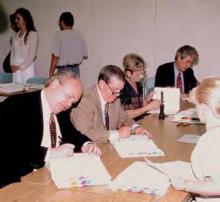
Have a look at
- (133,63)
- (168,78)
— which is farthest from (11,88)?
(168,78)

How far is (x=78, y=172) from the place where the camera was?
2062 millimetres

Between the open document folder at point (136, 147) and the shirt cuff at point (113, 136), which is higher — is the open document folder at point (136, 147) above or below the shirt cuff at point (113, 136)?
below

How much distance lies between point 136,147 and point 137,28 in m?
4.24

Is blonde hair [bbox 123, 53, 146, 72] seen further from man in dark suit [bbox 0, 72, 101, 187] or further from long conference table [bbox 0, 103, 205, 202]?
long conference table [bbox 0, 103, 205, 202]

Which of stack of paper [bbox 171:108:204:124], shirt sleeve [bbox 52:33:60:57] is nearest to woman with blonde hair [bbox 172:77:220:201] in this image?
stack of paper [bbox 171:108:204:124]

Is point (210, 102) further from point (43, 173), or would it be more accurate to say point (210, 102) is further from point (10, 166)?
point (10, 166)

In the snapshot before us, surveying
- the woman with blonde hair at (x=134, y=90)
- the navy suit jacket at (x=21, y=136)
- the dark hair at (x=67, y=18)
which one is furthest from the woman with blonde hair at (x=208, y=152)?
the dark hair at (x=67, y=18)

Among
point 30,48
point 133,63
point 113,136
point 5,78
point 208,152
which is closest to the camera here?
point 208,152

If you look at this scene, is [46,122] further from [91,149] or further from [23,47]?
[23,47]

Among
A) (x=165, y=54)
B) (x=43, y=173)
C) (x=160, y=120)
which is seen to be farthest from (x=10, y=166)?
(x=165, y=54)

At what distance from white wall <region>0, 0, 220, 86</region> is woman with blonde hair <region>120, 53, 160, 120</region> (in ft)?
8.30

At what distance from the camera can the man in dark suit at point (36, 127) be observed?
7.57 ft

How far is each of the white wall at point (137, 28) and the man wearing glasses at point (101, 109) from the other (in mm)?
3386

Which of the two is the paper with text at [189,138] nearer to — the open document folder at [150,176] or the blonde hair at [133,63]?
the open document folder at [150,176]
